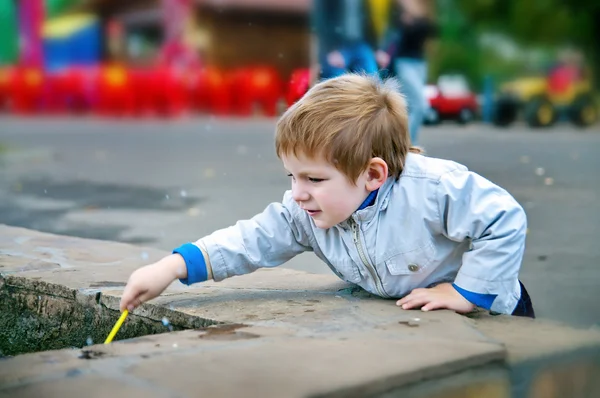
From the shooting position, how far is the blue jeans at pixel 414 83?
607 cm

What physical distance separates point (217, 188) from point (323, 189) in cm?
480

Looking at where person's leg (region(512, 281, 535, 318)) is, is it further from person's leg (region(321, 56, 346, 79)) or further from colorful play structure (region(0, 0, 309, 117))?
colorful play structure (region(0, 0, 309, 117))

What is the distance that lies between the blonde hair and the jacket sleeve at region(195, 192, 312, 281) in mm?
264

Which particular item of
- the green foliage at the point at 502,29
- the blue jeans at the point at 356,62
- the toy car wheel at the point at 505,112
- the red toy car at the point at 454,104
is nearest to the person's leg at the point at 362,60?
the blue jeans at the point at 356,62

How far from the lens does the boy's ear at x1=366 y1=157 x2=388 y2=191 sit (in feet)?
8.52

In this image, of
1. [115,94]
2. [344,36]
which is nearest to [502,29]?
[115,94]

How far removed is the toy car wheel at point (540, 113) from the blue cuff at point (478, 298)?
16947 millimetres

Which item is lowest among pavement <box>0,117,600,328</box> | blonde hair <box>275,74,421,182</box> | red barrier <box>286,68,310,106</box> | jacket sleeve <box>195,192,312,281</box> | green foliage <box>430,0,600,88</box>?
pavement <box>0,117,600,328</box>

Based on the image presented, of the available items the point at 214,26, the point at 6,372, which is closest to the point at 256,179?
the point at 6,372

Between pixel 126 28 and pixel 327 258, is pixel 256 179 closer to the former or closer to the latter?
pixel 327 258

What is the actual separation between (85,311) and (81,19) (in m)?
29.0

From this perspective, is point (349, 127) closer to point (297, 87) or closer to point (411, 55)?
point (297, 87)

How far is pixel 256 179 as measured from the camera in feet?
26.3

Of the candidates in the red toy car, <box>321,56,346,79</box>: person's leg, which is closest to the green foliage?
the red toy car
